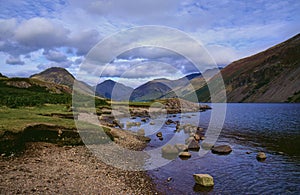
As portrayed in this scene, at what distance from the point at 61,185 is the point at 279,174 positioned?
23654 mm

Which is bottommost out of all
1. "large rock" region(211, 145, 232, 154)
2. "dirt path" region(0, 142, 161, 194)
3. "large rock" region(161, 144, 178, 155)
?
"large rock" region(211, 145, 232, 154)

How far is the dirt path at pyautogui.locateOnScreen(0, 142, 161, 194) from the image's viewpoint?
62.5 ft

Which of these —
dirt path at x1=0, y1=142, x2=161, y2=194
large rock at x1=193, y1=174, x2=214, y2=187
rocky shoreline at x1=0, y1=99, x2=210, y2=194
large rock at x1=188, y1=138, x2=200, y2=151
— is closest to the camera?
dirt path at x1=0, y1=142, x2=161, y2=194

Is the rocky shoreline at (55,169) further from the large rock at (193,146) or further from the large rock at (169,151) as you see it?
the large rock at (193,146)

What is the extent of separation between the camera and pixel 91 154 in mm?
32156

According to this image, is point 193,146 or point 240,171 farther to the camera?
point 193,146

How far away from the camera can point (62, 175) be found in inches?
882

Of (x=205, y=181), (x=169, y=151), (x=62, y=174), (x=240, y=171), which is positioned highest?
(x=62, y=174)

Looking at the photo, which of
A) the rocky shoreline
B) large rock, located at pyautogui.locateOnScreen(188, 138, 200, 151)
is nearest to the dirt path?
the rocky shoreline

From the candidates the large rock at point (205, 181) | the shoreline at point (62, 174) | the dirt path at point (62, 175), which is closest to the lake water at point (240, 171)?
the large rock at point (205, 181)

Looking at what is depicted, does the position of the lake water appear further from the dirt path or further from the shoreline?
the dirt path

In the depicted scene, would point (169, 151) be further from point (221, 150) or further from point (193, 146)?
point (221, 150)

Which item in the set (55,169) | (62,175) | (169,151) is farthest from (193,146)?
(62,175)

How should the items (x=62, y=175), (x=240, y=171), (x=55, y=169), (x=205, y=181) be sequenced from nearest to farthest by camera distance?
(x=62, y=175) → (x=205, y=181) → (x=55, y=169) → (x=240, y=171)
